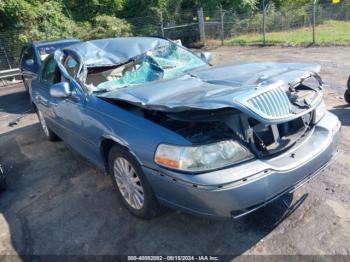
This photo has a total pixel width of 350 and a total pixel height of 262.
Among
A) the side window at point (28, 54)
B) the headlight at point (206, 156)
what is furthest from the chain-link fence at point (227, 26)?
the headlight at point (206, 156)

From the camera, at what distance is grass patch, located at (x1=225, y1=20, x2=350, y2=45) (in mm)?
14481

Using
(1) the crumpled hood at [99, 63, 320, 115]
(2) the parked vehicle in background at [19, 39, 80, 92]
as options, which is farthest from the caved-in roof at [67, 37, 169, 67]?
(2) the parked vehicle in background at [19, 39, 80, 92]

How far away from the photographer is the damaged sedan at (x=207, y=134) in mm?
2691

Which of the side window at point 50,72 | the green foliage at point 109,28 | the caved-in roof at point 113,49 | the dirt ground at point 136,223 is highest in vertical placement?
the green foliage at point 109,28

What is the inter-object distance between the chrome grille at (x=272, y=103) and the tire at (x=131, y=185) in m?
1.13

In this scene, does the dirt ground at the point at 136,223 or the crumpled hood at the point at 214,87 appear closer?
the crumpled hood at the point at 214,87

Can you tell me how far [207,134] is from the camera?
2.89 meters

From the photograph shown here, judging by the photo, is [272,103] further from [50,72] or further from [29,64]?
[29,64]

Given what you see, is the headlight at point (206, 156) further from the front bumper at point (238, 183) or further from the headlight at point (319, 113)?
the headlight at point (319, 113)

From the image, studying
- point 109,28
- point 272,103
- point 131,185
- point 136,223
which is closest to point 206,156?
point 272,103

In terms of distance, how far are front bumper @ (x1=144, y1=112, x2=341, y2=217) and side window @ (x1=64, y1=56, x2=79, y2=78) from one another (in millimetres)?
1868

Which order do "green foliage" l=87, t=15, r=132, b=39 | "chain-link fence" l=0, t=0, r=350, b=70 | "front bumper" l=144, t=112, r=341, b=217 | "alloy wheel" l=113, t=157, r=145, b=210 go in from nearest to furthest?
"front bumper" l=144, t=112, r=341, b=217 < "alloy wheel" l=113, t=157, r=145, b=210 < "chain-link fence" l=0, t=0, r=350, b=70 < "green foliage" l=87, t=15, r=132, b=39

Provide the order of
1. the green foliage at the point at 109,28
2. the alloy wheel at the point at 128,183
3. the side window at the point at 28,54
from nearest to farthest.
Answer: the alloy wheel at the point at 128,183, the side window at the point at 28,54, the green foliage at the point at 109,28

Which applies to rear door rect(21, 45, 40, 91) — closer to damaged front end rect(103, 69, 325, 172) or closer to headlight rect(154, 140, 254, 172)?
damaged front end rect(103, 69, 325, 172)
